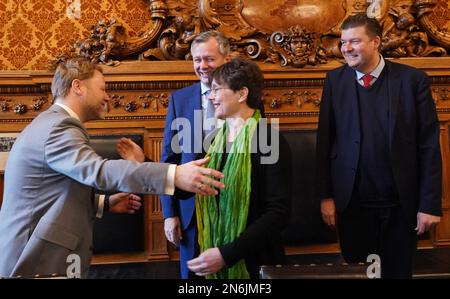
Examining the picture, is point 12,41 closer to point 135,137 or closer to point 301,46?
point 135,137

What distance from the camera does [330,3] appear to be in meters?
3.87

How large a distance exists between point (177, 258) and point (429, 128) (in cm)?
205

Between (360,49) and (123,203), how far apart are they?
1246 millimetres

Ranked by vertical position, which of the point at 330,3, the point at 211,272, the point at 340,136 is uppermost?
the point at 330,3

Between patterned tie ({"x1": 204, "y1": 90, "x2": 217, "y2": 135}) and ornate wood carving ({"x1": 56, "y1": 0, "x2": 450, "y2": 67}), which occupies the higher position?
ornate wood carving ({"x1": 56, "y1": 0, "x2": 450, "y2": 67})

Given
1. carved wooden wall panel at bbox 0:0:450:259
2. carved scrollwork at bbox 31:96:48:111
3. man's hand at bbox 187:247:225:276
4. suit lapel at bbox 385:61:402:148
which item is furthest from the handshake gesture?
carved scrollwork at bbox 31:96:48:111

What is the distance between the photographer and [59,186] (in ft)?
6.07

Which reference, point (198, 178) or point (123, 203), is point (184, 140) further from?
point (198, 178)

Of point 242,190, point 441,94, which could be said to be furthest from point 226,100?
point 441,94

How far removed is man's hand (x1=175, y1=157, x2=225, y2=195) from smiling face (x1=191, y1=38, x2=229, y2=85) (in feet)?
2.18

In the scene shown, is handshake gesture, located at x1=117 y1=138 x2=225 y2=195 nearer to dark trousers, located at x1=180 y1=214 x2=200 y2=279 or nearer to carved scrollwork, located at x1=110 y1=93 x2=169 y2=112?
dark trousers, located at x1=180 y1=214 x2=200 y2=279

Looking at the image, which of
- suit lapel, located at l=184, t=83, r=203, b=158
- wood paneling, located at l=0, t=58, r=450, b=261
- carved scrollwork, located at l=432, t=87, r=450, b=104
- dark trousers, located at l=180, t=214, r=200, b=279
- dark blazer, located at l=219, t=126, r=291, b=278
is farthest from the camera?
carved scrollwork, located at l=432, t=87, r=450, b=104

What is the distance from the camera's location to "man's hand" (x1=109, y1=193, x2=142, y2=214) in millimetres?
2176
